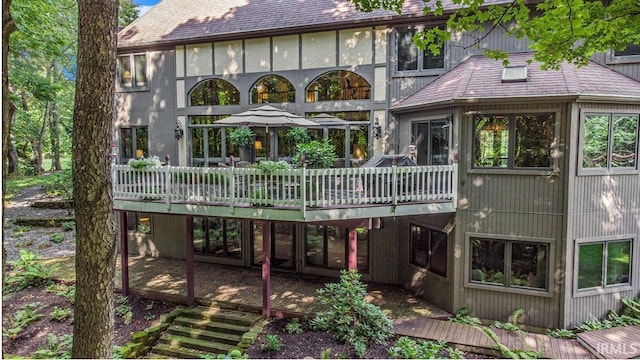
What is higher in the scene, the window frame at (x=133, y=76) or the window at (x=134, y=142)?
the window frame at (x=133, y=76)

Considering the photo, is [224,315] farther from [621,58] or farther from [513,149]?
[621,58]

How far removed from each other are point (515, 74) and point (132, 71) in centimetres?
1237

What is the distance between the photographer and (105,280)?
13.4 feet

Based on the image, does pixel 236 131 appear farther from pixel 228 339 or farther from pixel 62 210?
pixel 62 210

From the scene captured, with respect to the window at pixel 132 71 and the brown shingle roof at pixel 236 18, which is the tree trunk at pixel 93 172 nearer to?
the brown shingle roof at pixel 236 18

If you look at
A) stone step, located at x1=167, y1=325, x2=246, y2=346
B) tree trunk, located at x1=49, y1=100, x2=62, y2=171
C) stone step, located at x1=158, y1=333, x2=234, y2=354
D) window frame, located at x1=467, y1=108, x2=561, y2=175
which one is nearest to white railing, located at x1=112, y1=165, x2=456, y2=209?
window frame, located at x1=467, y1=108, x2=561, y2=175

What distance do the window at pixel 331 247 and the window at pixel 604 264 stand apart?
5.46 meters

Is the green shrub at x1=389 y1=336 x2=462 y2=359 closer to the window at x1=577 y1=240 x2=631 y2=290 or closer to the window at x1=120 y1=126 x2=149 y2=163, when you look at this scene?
the window at x1=577 y1=240 x2=631 y2=290

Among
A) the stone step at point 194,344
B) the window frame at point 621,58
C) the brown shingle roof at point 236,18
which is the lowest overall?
the stone step at point 194,344

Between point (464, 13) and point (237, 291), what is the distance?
28.5 feet

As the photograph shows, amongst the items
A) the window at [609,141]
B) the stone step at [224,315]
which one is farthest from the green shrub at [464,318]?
the stone step at [224,315]

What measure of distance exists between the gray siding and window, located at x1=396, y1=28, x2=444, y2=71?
25.4ft

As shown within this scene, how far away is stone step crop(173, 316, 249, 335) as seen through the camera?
8316 millimetres

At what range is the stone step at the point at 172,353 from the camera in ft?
25.2
